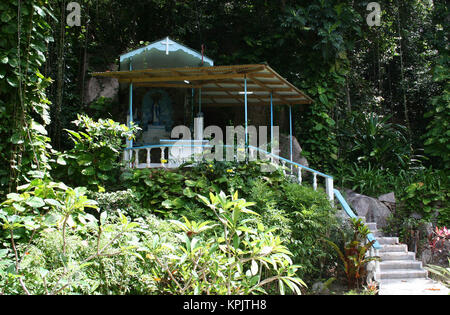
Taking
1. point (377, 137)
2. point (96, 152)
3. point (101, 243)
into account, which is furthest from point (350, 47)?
point (101, 243)

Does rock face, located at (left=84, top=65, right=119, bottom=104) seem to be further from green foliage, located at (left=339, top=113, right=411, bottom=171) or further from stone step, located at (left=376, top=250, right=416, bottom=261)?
stone step, located at (left=376, top=250, right=416, bottom=261)

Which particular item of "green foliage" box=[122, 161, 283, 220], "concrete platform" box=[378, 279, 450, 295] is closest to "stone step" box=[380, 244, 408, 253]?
"concrete platform" box=[378, 279, 450, 295]

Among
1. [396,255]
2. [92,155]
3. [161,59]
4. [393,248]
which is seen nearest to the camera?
[92,155]

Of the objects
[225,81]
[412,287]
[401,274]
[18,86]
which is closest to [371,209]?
[401,274]

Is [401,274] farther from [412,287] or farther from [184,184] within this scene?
[184,184]

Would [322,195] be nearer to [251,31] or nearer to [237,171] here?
[237,171]

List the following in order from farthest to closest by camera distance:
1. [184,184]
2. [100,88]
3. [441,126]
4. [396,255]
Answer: [100,88] < [441,126] < [396,255] < [184,184]

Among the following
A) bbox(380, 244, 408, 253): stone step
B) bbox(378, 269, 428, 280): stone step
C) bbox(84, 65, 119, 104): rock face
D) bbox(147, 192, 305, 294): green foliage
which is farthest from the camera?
bbox(84, 65, 119, 104): rock face

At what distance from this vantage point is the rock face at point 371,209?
30.9ft

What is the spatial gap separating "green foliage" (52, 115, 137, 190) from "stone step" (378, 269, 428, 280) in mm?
5224

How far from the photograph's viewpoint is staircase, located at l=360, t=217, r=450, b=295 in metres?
6.43

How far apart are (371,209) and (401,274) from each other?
247cm

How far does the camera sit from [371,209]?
374 inches

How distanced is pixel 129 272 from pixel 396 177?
28.8 ft
